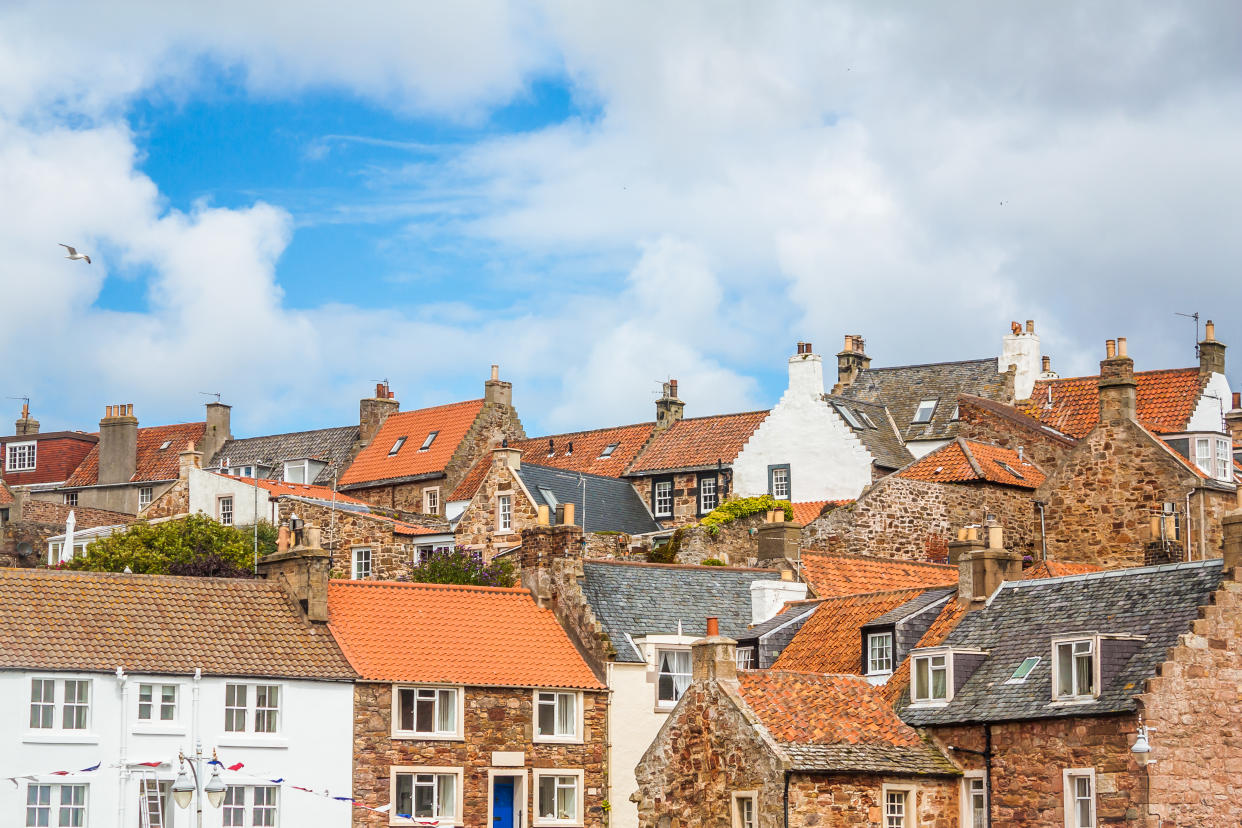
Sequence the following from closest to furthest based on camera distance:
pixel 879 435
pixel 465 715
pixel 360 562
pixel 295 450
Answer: pixel 465 715
pixel 360 562
pixel 879 435
pixel 295 450

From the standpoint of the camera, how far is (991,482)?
65.2 m

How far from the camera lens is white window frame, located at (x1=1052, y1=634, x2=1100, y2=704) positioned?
120 ft

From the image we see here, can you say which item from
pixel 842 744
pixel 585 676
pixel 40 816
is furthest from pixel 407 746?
pixel 842 744

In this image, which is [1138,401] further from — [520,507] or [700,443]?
[520,507]

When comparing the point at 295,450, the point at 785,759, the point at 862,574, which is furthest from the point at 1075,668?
the point at 295,450

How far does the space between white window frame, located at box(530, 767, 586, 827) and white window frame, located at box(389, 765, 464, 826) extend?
177 centimetres

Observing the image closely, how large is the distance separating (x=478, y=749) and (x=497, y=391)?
146 feet

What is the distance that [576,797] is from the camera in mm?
47406

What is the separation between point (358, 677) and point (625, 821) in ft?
23.6

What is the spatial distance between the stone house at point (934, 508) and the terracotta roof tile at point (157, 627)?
20.5 meters

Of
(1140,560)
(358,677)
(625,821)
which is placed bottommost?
(625,821)

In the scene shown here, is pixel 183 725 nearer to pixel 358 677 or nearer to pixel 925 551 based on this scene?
pixel 358 677

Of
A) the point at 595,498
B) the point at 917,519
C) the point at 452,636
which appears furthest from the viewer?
the point at 595,498

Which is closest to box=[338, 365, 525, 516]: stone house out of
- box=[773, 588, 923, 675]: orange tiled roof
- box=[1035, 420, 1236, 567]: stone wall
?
box=[1035, 420, 1236, 567]: stone wall
